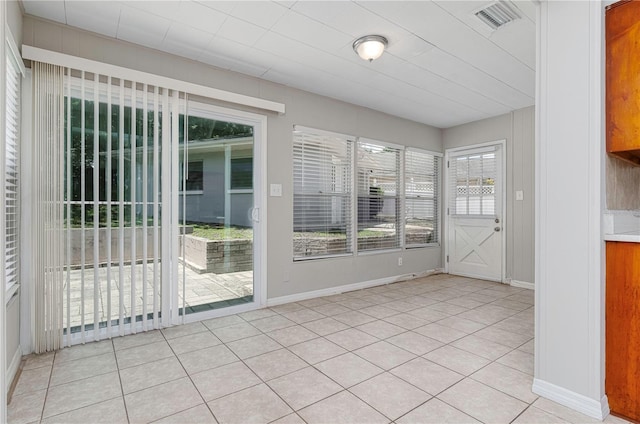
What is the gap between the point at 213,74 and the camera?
3.46 metres

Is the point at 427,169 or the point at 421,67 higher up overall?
the point at 421,67

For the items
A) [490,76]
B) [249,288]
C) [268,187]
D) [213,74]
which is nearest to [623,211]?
[490,76]

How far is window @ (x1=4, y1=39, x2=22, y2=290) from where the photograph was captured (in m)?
2.22

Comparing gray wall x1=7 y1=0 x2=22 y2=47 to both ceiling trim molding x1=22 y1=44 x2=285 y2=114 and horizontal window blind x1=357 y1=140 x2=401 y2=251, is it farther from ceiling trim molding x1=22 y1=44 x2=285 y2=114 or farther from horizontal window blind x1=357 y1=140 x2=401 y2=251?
horizontal window blind x1=357 y1=140 x2=401 y2=251

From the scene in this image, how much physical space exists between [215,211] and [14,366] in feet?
6.40

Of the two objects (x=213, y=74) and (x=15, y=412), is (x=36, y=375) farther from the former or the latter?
(x=213, y=74)

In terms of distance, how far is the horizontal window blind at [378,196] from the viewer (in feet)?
15.9

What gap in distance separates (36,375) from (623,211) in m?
4.06

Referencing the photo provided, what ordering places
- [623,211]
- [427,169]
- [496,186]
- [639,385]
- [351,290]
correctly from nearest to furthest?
[639,385] → [623,211] → [351,290] → [496,186] → [427,169]

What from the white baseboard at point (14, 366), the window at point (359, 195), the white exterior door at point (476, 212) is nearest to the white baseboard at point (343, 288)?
the window at point (359, 195)

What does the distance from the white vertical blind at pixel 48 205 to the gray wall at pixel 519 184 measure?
18.1 ft

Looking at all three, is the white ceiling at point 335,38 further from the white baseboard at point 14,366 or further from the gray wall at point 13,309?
the white baseboard at point 14,366

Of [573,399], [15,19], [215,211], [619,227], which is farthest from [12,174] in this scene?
[619,227]

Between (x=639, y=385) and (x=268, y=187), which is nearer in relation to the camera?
(x=639, y=385)
